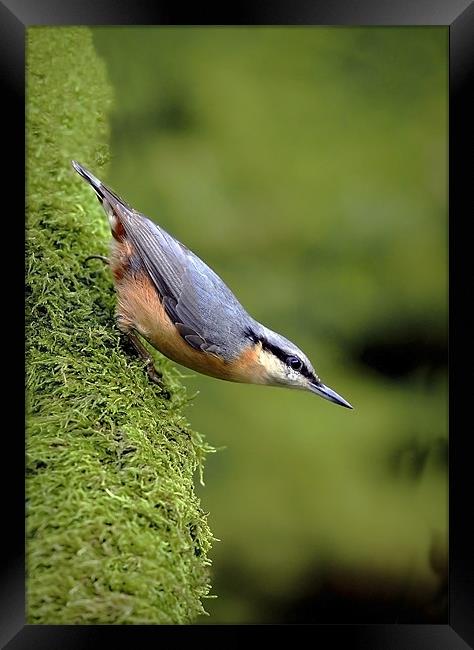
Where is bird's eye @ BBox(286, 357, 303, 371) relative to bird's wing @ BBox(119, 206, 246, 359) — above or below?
below

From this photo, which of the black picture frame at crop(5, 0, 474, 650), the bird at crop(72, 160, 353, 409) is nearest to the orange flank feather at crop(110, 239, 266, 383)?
the bird at crop(72, 160, 353, 409)

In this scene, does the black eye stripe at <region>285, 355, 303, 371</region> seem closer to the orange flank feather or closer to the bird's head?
the bird's head

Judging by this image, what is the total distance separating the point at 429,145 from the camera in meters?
2.59

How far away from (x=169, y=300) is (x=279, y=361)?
0.43 m

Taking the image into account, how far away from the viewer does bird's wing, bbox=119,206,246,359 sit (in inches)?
87.3

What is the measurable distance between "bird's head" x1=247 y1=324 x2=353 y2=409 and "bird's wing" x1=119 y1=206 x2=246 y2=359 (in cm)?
11

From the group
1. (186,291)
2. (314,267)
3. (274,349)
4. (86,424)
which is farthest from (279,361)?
(314,267)

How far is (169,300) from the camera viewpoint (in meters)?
2.22

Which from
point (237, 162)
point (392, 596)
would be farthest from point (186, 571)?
point (237, 162)
